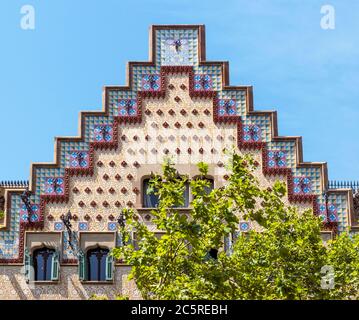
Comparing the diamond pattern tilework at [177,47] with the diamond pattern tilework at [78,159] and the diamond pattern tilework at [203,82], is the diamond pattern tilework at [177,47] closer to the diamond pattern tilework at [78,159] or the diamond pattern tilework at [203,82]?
the diamond pattern tilework at [203,82]

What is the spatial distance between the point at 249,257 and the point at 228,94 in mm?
9388

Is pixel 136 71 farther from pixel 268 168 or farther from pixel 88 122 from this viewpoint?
pixel 268 168

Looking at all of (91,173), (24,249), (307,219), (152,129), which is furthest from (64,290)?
(307,219)

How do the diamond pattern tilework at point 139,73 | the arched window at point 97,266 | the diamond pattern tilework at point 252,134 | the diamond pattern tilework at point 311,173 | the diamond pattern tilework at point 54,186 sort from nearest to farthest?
the arched window at point 97,266
the diamond pattern tilework at point 54,186
the diamond pattern tilework at point 311,173
the diamond pattern tilework at point 252,134
the diamond pattern tilework at point 139,73

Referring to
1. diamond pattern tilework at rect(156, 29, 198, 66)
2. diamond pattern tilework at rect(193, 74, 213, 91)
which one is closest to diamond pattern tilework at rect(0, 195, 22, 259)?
diamond pattern tilework at rect(156, 29, 198, 66)

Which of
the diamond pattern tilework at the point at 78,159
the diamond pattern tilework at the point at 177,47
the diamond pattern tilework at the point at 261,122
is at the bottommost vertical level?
the diamond pattern tilework at the point at 78,159

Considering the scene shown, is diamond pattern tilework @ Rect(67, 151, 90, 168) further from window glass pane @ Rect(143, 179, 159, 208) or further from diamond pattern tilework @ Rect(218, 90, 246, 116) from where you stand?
diamond pattern tilework @ Rect(218, 90, 246, 116)

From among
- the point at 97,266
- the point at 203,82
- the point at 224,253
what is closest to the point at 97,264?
the point at 97,266

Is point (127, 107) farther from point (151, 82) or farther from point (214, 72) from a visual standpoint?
point (214, 72)

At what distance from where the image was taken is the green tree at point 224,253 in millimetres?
23062

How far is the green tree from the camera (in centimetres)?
2306

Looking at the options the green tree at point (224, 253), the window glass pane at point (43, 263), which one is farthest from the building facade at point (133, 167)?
the green tree at point (224, 253)

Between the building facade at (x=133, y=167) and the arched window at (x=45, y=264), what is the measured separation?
3 cm

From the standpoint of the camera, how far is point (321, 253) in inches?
1069
